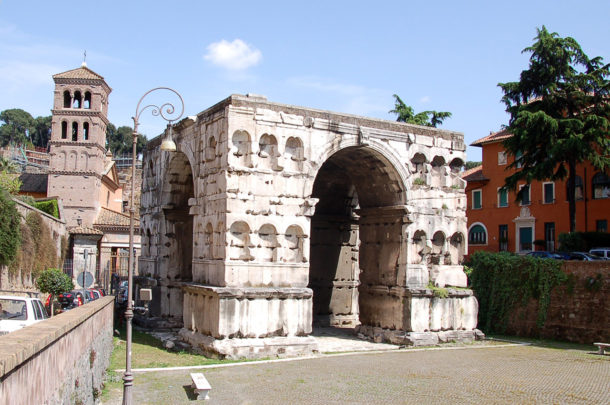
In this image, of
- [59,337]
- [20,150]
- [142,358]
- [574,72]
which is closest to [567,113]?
[574,72]

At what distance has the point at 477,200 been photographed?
43.1 metres

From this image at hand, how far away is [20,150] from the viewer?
263 feet

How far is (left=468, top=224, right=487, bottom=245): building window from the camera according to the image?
42625 millimetres

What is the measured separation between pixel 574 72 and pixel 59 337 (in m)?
32.9

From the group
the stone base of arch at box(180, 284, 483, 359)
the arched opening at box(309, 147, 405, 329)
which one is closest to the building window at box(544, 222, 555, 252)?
the arched opening at box(309, 147, 405, 329)

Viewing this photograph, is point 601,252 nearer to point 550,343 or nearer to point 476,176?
point 550,343

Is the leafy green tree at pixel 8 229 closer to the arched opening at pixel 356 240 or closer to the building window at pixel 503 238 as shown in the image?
the arched opening at pixel 356 240

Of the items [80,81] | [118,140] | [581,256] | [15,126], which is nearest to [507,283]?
[581,256]

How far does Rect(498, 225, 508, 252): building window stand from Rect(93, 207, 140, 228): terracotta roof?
88.0 ft

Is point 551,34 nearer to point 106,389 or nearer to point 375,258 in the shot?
point 375,258

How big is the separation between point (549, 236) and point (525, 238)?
1770mm

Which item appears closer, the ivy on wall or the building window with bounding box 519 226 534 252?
the ivy on wall

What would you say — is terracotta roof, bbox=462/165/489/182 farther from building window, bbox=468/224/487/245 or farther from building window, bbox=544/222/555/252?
building window, bbox=544/222/555/252

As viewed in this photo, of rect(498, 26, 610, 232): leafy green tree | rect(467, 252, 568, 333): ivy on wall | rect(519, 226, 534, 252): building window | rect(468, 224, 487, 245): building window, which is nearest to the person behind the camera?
rect(467, 252, 568, 333): ivy on wall
